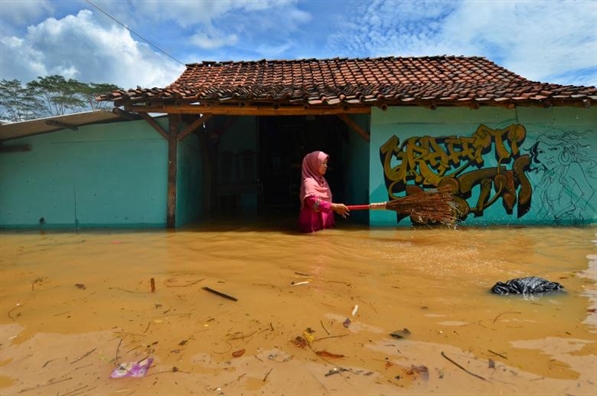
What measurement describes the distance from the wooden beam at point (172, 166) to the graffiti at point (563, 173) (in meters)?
7.06

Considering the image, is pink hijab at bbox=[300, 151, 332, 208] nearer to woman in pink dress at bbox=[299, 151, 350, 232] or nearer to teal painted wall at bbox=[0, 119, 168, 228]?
woman in pink dress at bbox=[299, 151, 350, 232]

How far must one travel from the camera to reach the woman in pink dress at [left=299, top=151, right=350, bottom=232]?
6082mm

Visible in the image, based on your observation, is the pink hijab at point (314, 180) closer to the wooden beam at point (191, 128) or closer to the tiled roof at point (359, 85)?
the tiled roof at point (359, 85)

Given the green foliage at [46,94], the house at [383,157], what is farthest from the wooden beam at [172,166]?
the green foliage at [46,94]

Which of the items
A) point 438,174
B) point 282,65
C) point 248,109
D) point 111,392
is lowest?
point 111,392

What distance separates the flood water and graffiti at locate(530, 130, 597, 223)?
8.76 feet

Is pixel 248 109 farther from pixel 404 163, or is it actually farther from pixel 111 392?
pixel 111 392

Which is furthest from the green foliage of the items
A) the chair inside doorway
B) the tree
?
the chair inside doorway

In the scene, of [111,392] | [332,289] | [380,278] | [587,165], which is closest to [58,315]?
[111,392]

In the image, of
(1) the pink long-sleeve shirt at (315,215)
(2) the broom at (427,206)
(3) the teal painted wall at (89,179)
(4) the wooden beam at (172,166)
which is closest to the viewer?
(2) the broom at (427,206)

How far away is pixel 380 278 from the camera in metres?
3.44

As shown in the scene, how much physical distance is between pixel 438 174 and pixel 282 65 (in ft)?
19.3

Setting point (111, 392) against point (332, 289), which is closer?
point (111, 392)

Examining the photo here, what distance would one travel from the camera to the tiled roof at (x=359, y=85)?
6.35 meters
